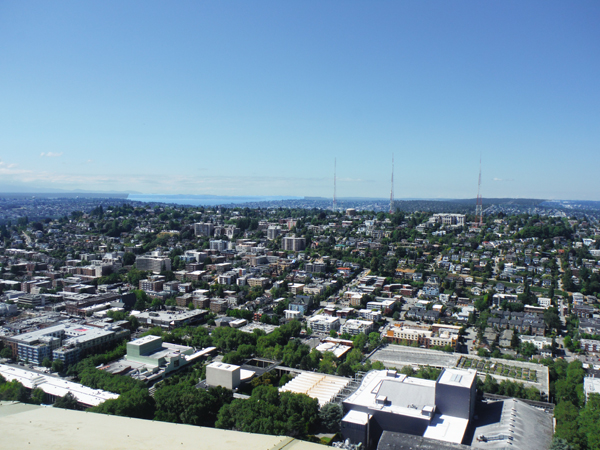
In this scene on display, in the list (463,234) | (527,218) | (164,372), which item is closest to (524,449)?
(164,372)

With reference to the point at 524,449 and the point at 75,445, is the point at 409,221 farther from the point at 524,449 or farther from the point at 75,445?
the point at 75,445

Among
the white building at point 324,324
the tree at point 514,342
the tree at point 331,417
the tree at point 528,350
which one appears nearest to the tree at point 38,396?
the tree at point 331,417

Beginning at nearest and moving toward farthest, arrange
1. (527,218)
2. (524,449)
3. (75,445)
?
(75,445) → (524,449) → (527,218)

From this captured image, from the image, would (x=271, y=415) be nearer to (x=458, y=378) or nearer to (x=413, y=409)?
(x=413, y=409)

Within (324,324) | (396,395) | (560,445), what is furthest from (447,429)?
(324,324)

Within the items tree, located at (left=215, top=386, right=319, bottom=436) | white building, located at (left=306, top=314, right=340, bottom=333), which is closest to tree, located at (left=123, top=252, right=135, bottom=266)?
white building, located at (left=306, top=314, right=340, bottom=333)
